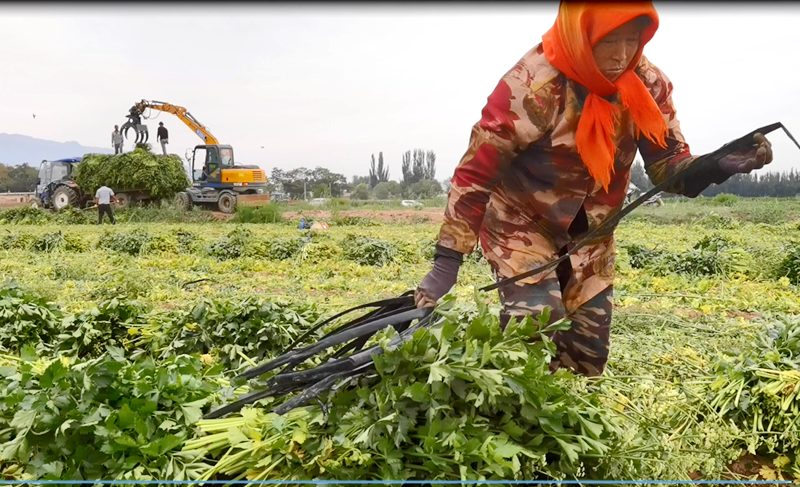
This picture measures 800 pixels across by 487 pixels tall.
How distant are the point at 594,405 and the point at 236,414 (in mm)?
1293

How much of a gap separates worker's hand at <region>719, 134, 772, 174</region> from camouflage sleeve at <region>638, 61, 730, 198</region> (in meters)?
0.04

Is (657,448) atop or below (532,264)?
below

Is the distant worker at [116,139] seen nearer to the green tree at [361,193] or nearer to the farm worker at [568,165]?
the green tree at [361,193]

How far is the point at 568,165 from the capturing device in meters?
2.47

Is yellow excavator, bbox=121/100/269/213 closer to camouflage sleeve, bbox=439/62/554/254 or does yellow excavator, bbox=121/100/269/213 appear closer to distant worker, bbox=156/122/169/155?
distant worker, bbox=156/122/169/155

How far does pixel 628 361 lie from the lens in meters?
3.69

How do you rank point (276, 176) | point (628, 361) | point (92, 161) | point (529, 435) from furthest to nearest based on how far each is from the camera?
point (276, 176) < point (92, 161) < point (628, 361) < point (529, 435)

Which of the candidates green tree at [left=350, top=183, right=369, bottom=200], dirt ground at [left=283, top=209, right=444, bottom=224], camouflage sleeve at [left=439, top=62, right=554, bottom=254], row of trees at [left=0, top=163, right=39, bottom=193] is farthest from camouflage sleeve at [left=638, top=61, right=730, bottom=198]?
row of trees at [left=0, top=163, right=39, bottom=193]

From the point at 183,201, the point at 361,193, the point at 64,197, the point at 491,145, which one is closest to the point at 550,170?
the point at 491,145

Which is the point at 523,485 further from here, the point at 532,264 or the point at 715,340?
the point at 715,340

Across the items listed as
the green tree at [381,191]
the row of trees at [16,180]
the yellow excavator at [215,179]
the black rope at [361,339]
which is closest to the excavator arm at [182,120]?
the yellow excavator at [215,179]

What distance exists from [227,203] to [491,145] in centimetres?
1763

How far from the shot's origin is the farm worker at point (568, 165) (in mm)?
2264

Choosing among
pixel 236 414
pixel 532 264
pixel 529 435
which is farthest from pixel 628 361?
pixel 236 414
